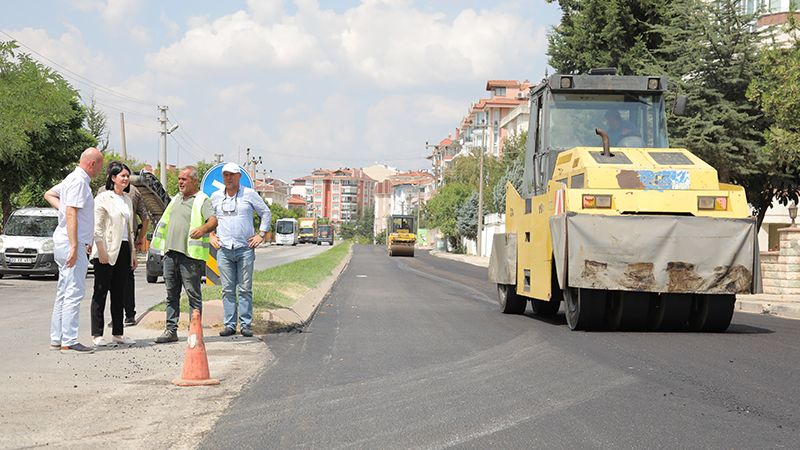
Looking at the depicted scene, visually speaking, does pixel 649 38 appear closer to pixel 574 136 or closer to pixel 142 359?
pixel 574 136

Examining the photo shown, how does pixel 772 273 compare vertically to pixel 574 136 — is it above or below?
below

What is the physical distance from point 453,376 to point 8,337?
18.6 ft

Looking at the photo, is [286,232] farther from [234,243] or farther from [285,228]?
[234,243]

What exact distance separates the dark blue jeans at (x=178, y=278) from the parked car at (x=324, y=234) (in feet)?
Answer: 419

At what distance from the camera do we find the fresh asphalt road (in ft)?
19.6

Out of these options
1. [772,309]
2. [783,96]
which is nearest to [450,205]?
[783,96]

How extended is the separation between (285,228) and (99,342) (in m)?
105

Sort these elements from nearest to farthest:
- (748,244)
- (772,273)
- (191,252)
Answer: (191,252) < (748,244) < (772,273)

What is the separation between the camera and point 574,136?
1437 centimetres

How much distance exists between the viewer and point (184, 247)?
11.0 m

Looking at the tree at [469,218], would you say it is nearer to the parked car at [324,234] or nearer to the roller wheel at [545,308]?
the parked car at [324,234]

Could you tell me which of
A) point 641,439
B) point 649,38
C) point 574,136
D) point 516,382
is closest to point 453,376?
point 516,382

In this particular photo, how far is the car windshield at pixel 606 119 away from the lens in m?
14.3

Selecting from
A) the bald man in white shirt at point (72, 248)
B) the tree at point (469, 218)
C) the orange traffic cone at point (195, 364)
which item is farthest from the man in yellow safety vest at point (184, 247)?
the tree at point (469, 218)
